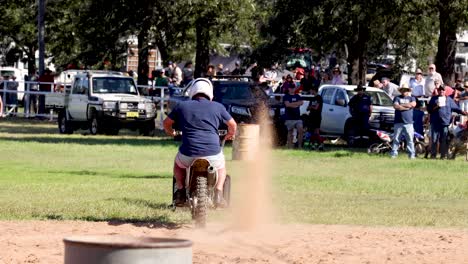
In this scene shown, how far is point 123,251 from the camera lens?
7336mm

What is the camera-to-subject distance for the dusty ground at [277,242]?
12711 mm

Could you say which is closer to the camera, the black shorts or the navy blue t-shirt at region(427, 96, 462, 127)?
the navy blue t-shirt at region(427, 96, 462, 127)

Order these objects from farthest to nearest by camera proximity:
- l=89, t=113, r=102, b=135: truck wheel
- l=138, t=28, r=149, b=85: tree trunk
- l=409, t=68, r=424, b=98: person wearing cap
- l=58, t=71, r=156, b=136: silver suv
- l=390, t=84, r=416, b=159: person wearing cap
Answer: l=138, t=28, r=149, b=85: tree trunk, l=89, t=113, r=102, b=135: truck wheel, l=58, t=71, r=156, b=136: silver suv, l=409, t=68, r=424, b=98: person wearing cap, l=390, t=84, r=416, b=159: person wearing cap

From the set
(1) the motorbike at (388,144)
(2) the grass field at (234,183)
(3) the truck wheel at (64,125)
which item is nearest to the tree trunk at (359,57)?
(3) the truck wheel at (64,125)

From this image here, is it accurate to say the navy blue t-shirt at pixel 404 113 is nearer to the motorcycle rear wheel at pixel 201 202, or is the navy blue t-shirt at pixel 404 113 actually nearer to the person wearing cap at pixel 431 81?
the person wearing cap at pixel 431 81

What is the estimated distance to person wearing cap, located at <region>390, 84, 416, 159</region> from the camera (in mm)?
30266

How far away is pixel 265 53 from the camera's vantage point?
4756 centimetres

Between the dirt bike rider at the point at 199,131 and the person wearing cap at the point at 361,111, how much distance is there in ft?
64.5

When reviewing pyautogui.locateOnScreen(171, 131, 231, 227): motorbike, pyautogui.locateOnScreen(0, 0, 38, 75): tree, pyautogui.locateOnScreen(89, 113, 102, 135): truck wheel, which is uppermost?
pyautogui.locateOnScreen(0, 0, 38, 75): tree

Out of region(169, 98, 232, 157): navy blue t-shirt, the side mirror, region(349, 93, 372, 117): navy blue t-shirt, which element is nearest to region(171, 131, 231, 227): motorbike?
region(169, 98, 232, 157): navy blue t-shirt

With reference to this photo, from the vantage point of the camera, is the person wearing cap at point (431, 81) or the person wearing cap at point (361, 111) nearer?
the person wearing cap at point (431, 81)

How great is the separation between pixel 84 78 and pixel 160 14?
963 cm

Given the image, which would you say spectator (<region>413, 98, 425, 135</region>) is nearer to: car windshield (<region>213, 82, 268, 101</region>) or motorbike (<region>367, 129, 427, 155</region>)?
motorbike (<region>367, 129, 427, 155</region>)

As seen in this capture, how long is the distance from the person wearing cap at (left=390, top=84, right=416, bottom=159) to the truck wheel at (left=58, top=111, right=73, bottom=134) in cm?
1382
